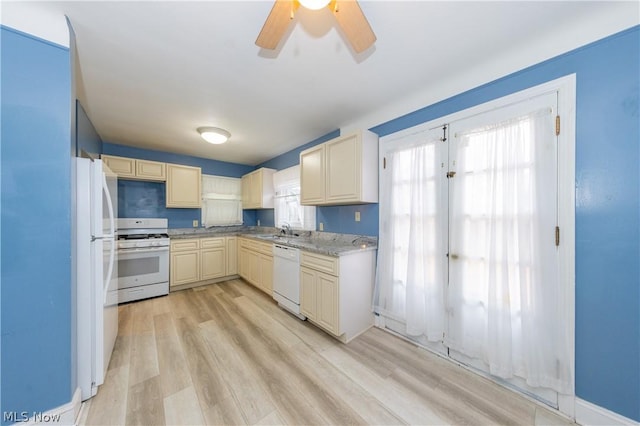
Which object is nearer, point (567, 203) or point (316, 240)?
point (567, 203)

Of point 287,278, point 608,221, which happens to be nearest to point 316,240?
point 287,278

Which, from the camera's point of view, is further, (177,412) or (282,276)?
(282,276)

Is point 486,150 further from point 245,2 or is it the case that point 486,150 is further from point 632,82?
point 245,2

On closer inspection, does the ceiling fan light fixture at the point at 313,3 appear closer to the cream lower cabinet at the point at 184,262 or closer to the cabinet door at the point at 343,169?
the cabinet door at the point at 343,169

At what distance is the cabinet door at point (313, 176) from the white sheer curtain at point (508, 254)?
150 cm

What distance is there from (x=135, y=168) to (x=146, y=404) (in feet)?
11.4

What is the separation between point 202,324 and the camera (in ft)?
8.35

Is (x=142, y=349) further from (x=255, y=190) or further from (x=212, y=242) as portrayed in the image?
(x=255, y=190)

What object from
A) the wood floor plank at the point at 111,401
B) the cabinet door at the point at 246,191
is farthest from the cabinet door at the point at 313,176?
the wood floor plank at the point at 111,401

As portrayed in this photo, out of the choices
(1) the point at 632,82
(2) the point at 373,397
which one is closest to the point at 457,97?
(1) the point at 632,82

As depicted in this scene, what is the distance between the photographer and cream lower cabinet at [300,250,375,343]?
2189 millimetres

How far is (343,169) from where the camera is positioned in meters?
2.54

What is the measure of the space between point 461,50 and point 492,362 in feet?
7.92

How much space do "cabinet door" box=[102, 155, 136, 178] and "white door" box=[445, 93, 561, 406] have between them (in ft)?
15.1
